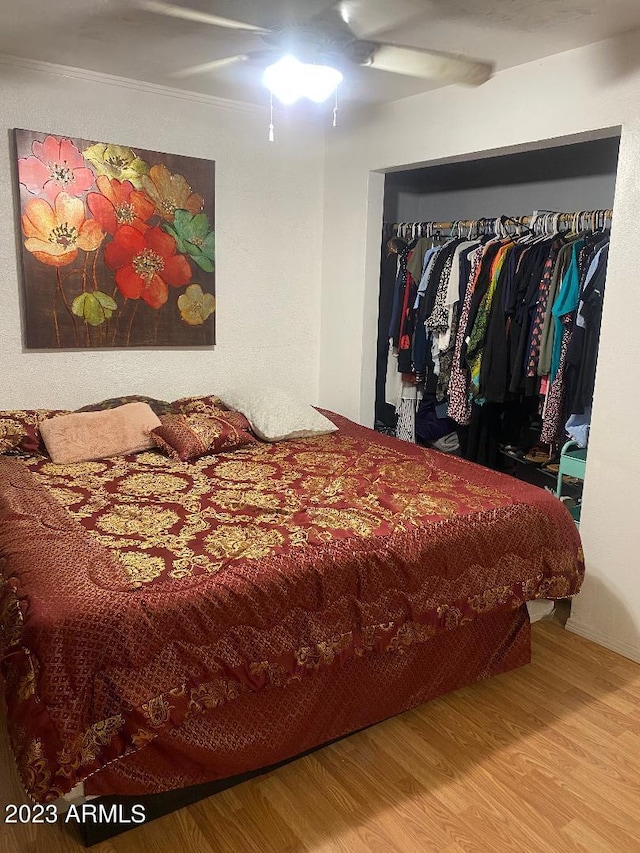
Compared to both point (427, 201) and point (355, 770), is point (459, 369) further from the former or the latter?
point (355, 770)

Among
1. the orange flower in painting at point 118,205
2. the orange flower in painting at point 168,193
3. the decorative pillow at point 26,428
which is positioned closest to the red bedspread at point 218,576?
the decorative pillow at point 26,428

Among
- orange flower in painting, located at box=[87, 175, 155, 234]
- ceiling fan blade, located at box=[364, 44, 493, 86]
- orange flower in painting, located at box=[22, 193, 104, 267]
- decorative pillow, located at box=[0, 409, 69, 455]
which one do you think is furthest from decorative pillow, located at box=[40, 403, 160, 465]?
ceiling fan blade, located at box=[364, 44, 493, 86]

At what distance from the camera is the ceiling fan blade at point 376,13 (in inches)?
87.0

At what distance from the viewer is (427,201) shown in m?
4.70

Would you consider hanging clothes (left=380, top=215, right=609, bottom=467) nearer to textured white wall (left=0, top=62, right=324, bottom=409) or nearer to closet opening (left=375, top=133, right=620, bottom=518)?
closet opening (left=375, top=133, right=620, bottom=518)

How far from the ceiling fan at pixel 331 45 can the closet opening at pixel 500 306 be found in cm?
90

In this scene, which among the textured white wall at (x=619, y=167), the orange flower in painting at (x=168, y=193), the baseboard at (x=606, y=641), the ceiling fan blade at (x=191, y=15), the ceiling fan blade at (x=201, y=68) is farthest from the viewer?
the orange flower in painting at (x=168, y=193)

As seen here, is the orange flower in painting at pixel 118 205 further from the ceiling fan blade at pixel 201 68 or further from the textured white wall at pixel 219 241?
the ceiling fan blade at pixel 201 68

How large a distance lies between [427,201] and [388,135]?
1.26m

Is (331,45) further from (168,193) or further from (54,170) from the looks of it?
(54,170)

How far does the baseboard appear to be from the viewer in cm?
271

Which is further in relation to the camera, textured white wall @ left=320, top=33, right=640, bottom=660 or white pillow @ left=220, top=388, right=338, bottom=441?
white pillow @ left=220, top=388, right=338, bottom=441

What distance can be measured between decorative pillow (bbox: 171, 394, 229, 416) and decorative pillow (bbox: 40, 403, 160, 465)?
0.97 ft

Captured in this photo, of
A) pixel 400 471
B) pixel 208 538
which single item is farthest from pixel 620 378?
pixel 208 538
